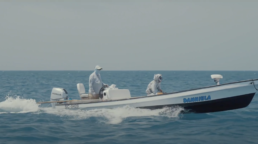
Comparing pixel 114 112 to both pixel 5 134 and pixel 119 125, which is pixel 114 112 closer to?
pixel 119 125

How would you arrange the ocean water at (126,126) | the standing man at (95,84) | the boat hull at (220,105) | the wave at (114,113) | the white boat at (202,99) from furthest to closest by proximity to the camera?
the standing man at (95,84), the wave at (114,113), the boat hull at (220,105), the white boat at (202,99), the ocean water at (126,126)

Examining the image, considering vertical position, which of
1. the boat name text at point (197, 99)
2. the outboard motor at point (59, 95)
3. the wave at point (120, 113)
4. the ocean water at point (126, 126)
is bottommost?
the ocean water at point (126, 126)

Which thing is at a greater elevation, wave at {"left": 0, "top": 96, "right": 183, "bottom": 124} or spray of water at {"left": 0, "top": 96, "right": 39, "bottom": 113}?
spray of water at {"left": 0, "top": 96, "right": 39, "bottom": 113}

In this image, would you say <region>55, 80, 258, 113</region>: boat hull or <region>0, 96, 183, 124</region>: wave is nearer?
<region>55, 80, 258, 113</region>: boat hull

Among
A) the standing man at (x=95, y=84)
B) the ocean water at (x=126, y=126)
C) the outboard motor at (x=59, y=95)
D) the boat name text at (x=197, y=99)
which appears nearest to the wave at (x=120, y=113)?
the ocean water at (x=126, y=126)

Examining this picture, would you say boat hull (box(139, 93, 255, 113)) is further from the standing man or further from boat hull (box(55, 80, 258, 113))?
the standing man

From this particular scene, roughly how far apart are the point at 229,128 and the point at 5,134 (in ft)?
25.0

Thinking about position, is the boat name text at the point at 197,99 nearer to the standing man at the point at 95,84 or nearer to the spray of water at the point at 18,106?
the standing man at the point at 95,84

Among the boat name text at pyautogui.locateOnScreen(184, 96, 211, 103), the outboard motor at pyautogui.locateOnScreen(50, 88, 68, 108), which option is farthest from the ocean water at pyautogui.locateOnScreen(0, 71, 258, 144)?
the outboard motor at pyautogui.locateOnScreen(50, 88, 68, 108)

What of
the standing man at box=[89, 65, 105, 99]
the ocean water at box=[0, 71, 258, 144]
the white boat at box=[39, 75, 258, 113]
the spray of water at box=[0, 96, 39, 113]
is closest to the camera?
the ocean water at box=[0, 71, 258, 144]

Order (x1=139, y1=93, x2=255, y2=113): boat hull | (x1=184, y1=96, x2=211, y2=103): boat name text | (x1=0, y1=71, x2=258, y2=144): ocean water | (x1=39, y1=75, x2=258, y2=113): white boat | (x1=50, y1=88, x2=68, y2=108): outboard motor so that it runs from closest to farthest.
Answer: (x1=0, y1=71, x2=258, y2=144): ocean water → (x1=39, y1=75, x2=258, y2=113): white boat → (x1=139, y1=93, x2=255, y2=113): boat hull → (x1=184, y1=96, x2=211, y2=103): boat name text → (x1=50, y1=88, x2=68, y2=108): outboard motor

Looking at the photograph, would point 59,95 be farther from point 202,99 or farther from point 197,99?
point 202,99

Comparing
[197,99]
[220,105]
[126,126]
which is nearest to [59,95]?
[126,126]

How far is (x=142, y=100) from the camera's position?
13.0 m
